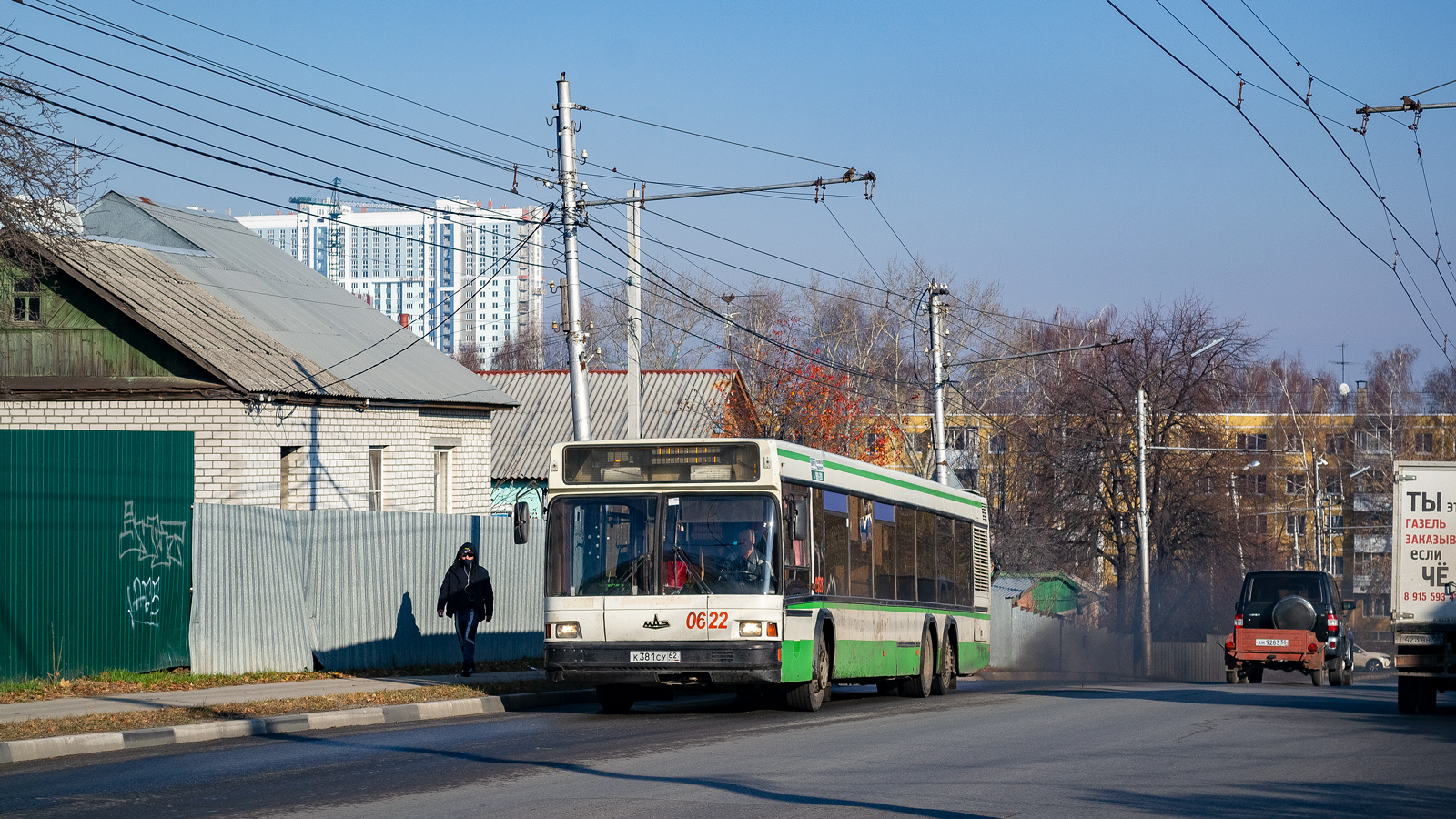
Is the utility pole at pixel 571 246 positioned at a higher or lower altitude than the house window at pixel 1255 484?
higher

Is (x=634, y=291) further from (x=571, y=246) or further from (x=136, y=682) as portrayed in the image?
(x=136, y=682)

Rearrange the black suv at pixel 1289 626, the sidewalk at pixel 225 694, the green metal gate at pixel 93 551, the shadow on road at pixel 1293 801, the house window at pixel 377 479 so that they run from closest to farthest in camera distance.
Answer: the shadow on road at pixel 1293 801, the sidewalk at pixel 225 694, the green metal gate at pixel 93 551, the house window at pixel 377 479, the black suv at pixel 1289 626

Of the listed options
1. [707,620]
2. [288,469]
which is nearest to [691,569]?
[707,620]

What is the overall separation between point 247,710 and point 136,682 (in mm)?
2923

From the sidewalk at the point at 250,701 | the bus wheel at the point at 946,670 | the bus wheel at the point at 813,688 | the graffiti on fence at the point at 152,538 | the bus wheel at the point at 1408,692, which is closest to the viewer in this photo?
the sidewalk at the point at 250,701

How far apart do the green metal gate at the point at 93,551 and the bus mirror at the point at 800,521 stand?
7.54 m

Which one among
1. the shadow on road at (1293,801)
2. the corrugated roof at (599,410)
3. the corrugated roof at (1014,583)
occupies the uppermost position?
the corrugated roof at (599,410)

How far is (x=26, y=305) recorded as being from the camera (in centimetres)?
2344

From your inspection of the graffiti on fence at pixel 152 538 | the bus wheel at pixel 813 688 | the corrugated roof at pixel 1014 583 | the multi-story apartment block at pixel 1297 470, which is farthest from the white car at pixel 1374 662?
the graffiti on fence at pixel 152 538

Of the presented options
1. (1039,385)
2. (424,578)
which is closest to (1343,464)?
(1039,385)

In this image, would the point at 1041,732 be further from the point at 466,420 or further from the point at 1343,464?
the point at 1343,464

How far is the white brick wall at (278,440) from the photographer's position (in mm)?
22578

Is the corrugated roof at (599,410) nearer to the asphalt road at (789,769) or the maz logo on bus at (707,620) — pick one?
the maz logo on bus at (707,620)

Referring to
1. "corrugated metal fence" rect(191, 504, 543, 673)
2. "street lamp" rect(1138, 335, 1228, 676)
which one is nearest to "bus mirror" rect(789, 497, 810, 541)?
"corrugated metal fence" rect(191, 504, 543, 673)
